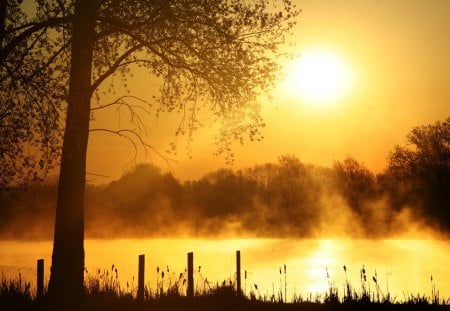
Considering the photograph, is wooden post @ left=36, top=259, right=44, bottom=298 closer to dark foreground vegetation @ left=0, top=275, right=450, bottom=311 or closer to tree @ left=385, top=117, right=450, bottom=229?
dark foreground vegetation @ left=0, top=275, right=450, bottom=311

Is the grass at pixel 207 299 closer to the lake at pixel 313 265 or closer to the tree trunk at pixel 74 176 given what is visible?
the lake at pixel 313 265

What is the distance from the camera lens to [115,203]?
82750 millimetres

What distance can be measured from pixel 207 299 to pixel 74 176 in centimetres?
501

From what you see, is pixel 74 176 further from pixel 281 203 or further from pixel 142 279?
pixel 281 203

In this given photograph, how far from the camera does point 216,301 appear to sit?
51.9ft

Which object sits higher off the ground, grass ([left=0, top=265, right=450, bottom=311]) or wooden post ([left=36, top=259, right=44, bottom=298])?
wooden post ([left=36, top=259, right=44, bottom=298])

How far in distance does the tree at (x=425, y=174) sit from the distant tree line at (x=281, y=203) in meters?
0.10

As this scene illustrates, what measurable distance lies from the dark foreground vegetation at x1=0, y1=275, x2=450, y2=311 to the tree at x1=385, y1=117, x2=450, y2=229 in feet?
145

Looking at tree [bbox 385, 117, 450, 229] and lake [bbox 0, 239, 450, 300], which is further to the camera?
tree [bbox 385, 117, 450, 229]

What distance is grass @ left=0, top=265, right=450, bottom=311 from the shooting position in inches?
588

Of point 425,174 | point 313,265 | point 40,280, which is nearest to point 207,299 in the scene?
point 40,280

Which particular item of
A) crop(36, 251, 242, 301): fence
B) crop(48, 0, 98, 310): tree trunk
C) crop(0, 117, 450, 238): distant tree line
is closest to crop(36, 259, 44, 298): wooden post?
crop(36, 251, 242, 301): fence

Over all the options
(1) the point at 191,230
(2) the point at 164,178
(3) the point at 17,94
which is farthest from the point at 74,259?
(1) the point at 191,230

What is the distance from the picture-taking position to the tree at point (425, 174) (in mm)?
57938
